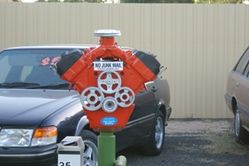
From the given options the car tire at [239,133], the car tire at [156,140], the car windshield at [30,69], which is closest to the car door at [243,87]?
the car tire at [239,133]

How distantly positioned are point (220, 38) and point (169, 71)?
1266mm

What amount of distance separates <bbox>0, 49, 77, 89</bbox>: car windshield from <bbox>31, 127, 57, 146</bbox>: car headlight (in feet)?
4.16

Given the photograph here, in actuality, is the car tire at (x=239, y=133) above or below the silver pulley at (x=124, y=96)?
below

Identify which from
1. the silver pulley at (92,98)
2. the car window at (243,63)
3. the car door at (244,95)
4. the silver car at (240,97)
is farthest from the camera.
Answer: the car window at (243,63)

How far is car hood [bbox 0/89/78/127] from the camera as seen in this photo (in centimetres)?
→ 525

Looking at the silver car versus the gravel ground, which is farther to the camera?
the silver car

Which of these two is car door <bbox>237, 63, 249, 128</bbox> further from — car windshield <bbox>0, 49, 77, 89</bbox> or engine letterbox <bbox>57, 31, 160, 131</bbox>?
engine letterbox <bbox>57, 31, 160, 131</bbox>

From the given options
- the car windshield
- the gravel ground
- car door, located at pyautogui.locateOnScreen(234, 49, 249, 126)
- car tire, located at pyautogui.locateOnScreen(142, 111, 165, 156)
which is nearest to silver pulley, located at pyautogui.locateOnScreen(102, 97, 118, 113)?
the car windshield

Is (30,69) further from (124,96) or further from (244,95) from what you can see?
(244,95)

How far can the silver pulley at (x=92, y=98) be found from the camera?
12.7 feet

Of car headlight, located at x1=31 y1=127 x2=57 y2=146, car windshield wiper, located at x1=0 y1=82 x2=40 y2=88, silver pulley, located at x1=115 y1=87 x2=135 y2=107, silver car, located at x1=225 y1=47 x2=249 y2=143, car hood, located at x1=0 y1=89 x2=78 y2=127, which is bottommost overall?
silver car, located at x1=225 y1=47 x2=249 y2=143

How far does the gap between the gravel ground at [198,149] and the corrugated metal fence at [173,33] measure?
2.91 feet

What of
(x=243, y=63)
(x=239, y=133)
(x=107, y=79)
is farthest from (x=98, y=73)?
(x=243, y=63)

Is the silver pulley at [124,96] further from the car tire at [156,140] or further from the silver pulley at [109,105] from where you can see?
the car tire at [156,140]
